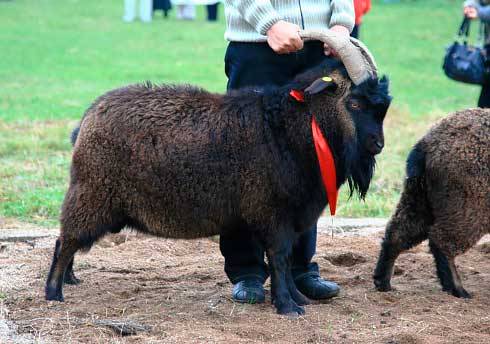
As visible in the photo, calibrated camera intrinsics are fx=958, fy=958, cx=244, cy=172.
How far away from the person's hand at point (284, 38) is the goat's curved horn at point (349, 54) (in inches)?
2.6

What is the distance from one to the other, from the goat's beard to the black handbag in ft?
11.0

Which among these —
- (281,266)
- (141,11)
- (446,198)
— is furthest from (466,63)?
(141,11)

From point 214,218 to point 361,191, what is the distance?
959mm

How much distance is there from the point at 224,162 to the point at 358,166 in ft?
2.74

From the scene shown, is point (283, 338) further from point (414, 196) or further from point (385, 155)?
point (385, 155)

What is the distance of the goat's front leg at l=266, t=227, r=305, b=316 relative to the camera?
5.90 m

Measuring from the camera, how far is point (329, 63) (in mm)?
5973

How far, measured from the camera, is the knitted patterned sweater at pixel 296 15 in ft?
20.1

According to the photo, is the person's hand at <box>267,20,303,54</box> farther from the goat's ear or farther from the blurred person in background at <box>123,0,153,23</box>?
the blurred person in background at <box>123,0,153,23</box>

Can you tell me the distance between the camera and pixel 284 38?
5.79 meters

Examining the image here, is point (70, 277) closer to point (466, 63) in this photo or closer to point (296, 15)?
point (296, 15)

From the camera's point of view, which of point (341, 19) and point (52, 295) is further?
point (341, 19)

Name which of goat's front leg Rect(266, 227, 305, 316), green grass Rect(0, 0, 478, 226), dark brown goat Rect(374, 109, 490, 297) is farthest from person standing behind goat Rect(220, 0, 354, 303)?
green grass Rect(0, 0, 478, 226)

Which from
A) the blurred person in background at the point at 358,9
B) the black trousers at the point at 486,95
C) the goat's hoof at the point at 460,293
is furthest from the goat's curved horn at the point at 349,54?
the black trousers at the point at 486,95
